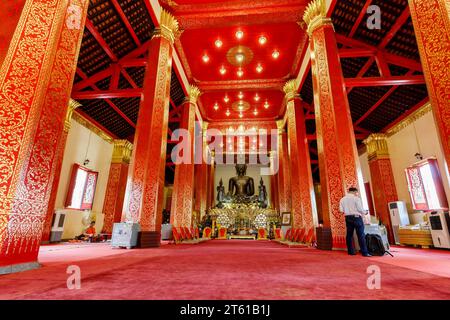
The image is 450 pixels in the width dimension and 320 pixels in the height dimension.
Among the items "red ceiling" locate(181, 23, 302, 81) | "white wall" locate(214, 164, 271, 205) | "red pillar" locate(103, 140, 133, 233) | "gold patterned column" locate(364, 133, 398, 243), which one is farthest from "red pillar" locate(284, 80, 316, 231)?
"white wall" locate(214, 164, 271, 205)

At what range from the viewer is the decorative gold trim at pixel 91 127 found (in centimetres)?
950

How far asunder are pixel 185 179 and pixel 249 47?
18.6ft

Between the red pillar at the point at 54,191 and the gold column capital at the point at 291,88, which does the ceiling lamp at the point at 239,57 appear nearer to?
the gold column capital at the point at 291,88

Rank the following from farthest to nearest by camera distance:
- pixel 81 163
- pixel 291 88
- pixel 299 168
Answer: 1. pixel 81 163
2. pixel 291 88
3. pixel 299 168

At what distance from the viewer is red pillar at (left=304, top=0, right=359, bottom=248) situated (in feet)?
15.8

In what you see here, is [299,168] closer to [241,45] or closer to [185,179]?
[185,179]

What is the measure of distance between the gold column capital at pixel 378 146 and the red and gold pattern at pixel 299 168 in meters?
4.37

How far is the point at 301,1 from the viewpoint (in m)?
6.71

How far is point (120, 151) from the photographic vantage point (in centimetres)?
1185

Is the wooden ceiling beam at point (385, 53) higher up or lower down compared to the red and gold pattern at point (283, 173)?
higher up

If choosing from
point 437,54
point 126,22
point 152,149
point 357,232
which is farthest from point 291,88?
point 437,54

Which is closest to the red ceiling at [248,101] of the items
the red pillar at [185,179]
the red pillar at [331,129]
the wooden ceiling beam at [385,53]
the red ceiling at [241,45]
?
the red ceiling at [241,45]
